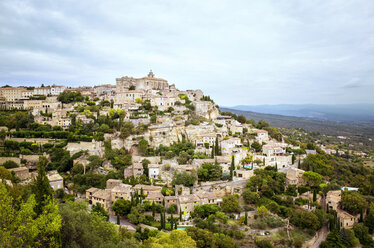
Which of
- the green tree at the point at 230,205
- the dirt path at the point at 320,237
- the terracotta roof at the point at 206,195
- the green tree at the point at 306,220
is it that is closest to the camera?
the dirt path at the point at 320,237

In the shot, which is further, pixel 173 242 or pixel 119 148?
pixel 119 148

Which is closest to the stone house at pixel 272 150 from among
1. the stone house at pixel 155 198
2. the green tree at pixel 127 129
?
the stone house at pixel 155 198

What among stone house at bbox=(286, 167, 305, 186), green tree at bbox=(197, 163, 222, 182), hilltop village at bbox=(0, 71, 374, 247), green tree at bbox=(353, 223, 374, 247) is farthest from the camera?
stone house at bbox=(286, 167, 305, 186)

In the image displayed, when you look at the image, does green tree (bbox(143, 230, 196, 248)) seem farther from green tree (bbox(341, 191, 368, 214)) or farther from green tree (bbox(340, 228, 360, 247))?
green tree (bbox(341, 191, 368, 214))

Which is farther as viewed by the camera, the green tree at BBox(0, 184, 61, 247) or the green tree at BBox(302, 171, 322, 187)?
the green tree at BBox(302, 171, 322, 187)

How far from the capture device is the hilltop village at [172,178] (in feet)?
84.5

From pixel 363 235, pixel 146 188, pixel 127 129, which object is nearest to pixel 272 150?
pixel 363 235

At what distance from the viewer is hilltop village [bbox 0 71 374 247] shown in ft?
84.5

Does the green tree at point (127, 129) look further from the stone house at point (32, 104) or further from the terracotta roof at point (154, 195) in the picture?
the stone house at point (32, 104)

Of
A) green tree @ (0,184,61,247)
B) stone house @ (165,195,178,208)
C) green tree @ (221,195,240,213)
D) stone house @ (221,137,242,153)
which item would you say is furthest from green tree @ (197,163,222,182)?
green tree @ (0,184,61,247)

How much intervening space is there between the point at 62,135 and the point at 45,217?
32849 mm

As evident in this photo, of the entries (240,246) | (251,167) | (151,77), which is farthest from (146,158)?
(151,77)

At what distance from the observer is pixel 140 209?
92.4ft

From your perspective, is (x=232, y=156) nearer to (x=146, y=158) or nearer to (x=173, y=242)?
(x=146, y=158)
